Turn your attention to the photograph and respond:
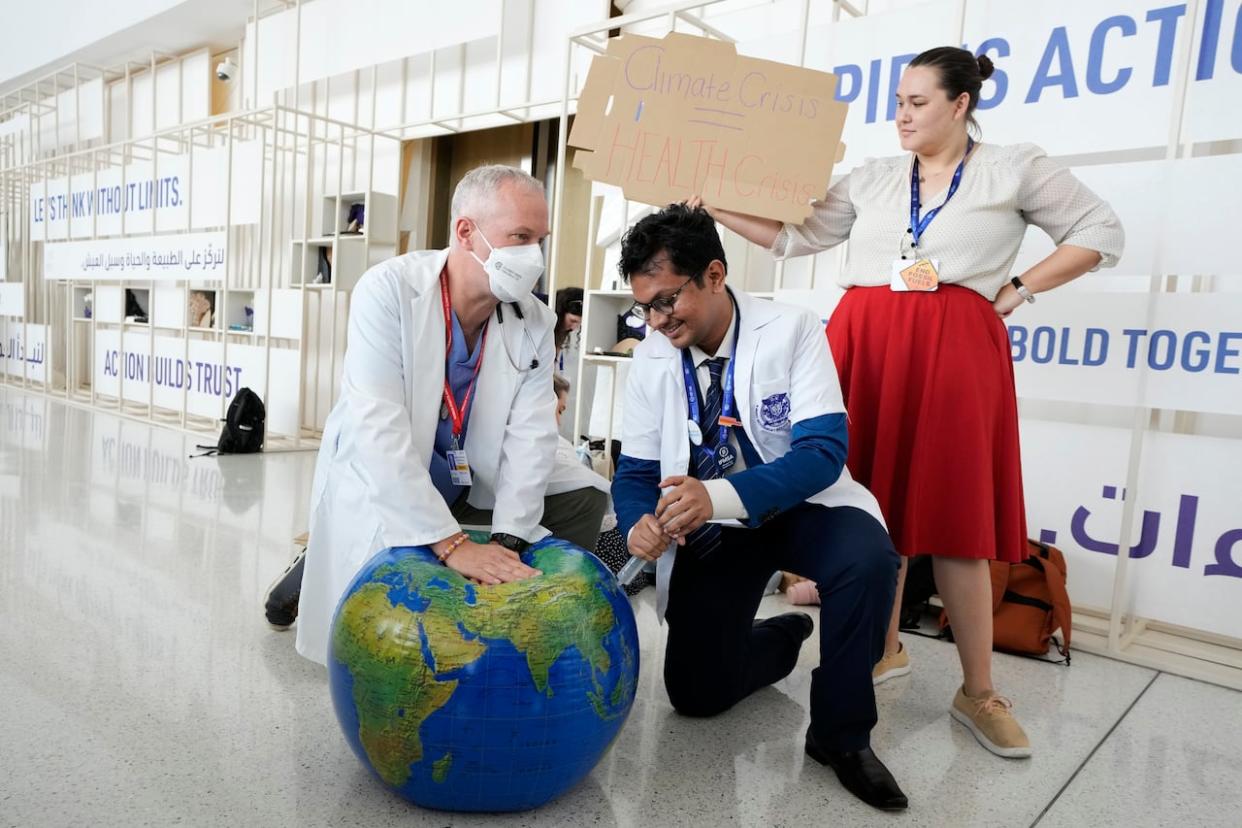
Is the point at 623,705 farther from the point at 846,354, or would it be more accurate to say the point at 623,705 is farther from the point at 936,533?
the point at 846,354

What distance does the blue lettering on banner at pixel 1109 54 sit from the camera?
2.37m

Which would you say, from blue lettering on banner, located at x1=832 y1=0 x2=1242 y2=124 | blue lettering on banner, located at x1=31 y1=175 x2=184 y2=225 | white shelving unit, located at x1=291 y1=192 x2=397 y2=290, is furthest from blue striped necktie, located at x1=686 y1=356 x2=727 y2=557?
blue lettering on banner, located at x1=31 y1=175 x2=184 y2=225

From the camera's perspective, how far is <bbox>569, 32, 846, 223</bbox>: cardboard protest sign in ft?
6.73

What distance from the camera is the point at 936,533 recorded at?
6.07 feet

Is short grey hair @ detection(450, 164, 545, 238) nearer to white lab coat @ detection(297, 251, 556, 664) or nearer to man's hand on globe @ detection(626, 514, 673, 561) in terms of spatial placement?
white lab coat @ detection(297, 251, 556, 664)

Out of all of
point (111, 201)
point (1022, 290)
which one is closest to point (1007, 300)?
point (1022, 290)

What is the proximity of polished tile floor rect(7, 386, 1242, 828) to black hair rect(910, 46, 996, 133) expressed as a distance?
144 centimetres

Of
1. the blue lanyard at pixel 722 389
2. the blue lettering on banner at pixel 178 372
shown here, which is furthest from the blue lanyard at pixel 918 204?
the blue lettering on banner at pixel 178 372

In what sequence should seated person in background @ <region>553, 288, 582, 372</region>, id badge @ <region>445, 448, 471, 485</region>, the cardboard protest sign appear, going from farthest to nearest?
1. seated person in background @ <region>553, 288, 582, 372</region>
2. the cardboard protest sign
3. id badge @ <region>445, 448, 471, 485</region>

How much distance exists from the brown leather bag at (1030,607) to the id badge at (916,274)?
112 cm

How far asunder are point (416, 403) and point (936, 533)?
3.88 feet

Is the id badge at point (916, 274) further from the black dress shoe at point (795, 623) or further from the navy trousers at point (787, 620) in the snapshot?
the black dress shoe at point (795, 623)

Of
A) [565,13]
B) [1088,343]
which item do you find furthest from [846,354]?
[565,13]

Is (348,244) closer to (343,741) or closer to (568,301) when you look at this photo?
(568,301)
